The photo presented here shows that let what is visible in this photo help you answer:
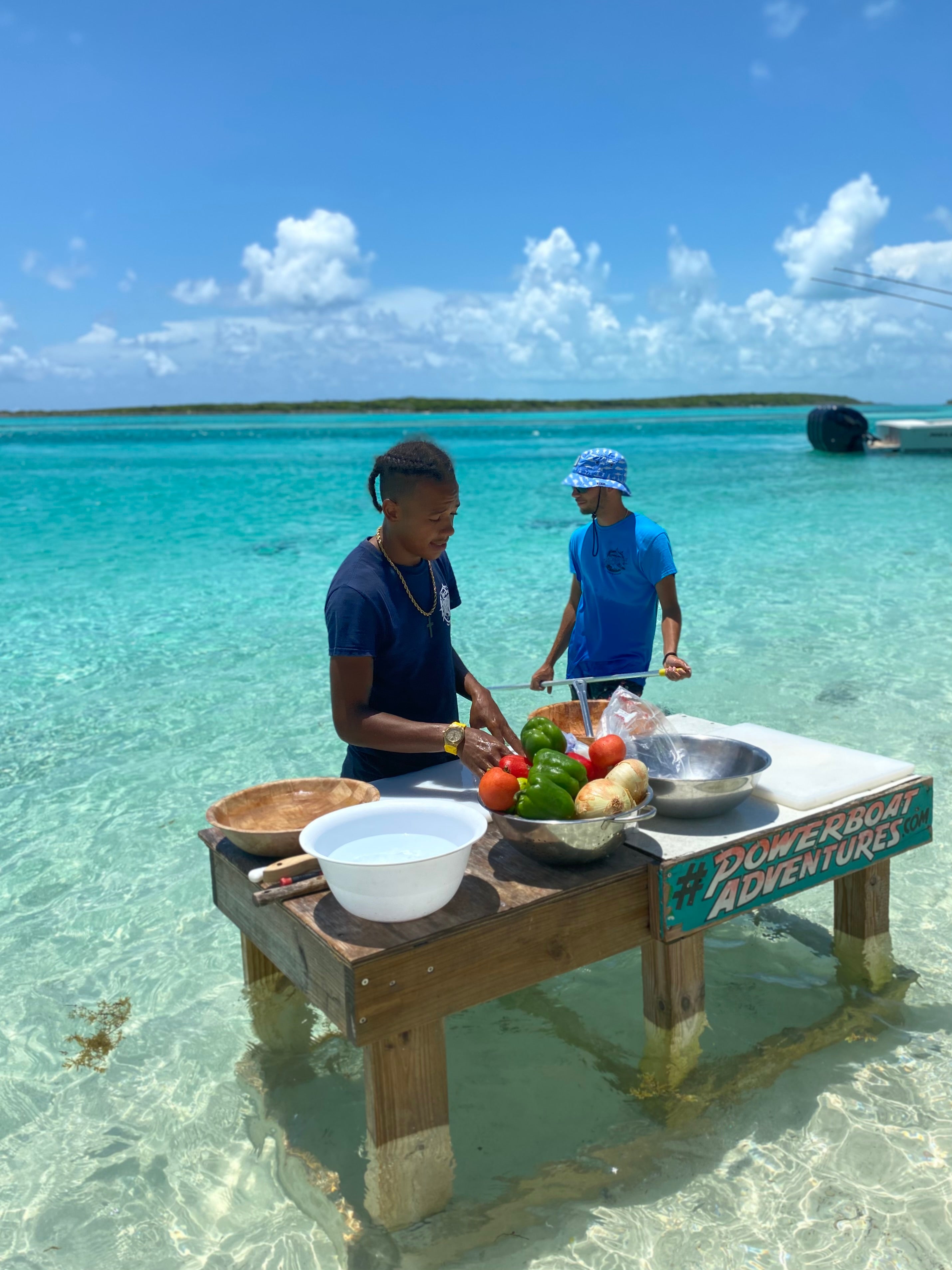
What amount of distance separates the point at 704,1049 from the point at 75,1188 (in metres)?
1.89

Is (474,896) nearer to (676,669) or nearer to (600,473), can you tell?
(676,669)


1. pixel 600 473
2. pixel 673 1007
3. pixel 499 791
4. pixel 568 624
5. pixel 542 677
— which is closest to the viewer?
pixel 499 791

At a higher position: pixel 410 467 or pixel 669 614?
pixel 410 467

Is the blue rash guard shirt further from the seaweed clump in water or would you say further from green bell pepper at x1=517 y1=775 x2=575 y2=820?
the seaweed clump in water

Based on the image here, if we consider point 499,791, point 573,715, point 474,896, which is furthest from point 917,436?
point 474,896

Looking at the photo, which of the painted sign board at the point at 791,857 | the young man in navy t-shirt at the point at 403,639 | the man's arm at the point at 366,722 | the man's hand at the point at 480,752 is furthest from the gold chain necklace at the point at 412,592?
the painted sign board at the point at 791,857

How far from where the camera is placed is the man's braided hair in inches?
107

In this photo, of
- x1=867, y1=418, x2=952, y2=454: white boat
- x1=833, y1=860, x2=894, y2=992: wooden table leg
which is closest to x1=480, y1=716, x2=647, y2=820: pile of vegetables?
x1=833, y1=860, x2=894, y2=992: wooden table leg

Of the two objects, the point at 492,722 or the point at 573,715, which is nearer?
the point at 492,722

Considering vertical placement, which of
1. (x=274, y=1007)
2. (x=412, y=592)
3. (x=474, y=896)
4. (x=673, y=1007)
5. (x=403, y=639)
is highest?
(x=412, y=592)

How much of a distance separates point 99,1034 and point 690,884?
2309mm

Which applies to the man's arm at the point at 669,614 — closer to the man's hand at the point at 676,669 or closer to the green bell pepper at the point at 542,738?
the man's hand at the point at 676,669

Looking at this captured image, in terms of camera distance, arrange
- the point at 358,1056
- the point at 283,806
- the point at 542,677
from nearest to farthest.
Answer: the point at 283,806
the point at 358,1056
the point at 542,677

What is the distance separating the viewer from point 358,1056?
3086mm
